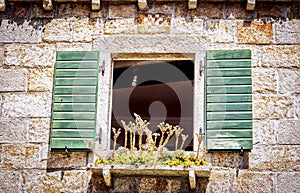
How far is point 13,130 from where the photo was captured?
274 inches

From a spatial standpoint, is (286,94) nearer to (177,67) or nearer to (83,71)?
(177,67)

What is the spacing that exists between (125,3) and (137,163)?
1930 millimetres

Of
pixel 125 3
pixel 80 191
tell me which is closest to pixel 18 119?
pixel 80 191

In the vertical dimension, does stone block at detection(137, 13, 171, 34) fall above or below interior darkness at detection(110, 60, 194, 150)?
above

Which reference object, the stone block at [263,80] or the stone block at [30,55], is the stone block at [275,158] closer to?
the stone block at [263,80]

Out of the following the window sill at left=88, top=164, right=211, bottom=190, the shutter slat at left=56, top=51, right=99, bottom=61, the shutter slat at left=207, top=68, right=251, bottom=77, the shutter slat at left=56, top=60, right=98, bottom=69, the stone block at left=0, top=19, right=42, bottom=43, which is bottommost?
the window sill at left=88, top=164, right=211, bottom=190

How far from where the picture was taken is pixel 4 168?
684 centimetres

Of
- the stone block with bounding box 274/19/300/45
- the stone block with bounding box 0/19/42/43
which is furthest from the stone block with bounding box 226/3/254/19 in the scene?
the stone block with bounding box 0/19/42/43

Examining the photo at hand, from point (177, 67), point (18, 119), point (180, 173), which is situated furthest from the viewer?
point (177, 67)

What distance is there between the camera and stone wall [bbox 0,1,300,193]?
6.70m

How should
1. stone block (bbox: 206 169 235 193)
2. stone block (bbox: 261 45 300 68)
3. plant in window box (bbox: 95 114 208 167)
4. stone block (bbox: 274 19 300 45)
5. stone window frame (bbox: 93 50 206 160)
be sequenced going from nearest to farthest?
plant in window box (bbox: 95 114 208 167) < stone block (bbox: 206 169 235 193) < stone window frame (bbox: 93 50 206 160) < stone block (bbox: 261 45 300 68) < stone block (bbox: 274 19 300 45)

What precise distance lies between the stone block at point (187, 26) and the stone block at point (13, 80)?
5.54 ft

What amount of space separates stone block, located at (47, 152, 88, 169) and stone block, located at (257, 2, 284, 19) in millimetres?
2446

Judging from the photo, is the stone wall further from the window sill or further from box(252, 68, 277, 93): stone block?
the window sill
